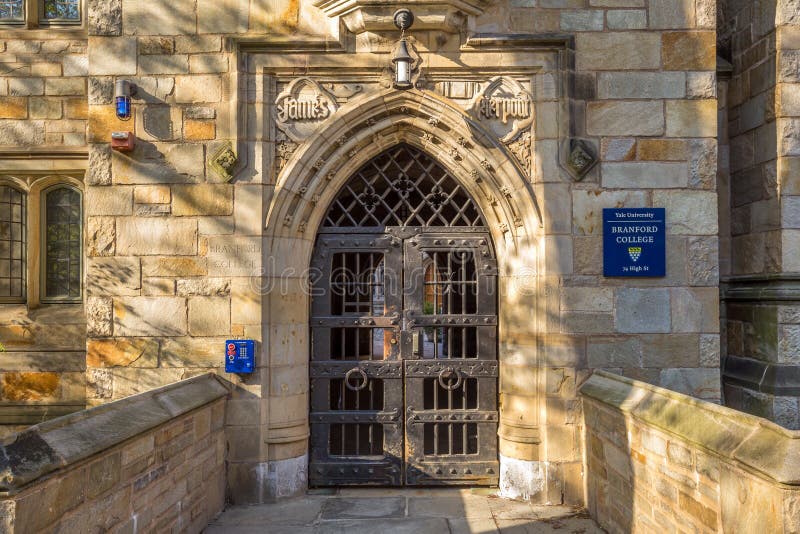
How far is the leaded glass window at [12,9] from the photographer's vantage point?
5.62 m

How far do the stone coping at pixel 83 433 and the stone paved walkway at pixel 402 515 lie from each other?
3.42ft

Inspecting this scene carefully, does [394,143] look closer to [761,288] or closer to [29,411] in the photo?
[761,288]

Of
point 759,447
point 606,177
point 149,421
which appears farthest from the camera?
point 606,177

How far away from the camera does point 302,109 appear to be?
202 inches

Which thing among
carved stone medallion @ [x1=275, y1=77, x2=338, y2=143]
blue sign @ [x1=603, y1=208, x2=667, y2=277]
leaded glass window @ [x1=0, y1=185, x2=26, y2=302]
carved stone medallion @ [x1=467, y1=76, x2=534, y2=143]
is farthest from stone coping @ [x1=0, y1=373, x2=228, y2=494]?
blue sign @ [x1=603, y1=208, x2=667, y2=277]

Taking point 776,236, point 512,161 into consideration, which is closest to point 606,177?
point 512,161

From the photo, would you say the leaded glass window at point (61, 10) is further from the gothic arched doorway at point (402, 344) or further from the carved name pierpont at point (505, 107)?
the carved name pierpont at point (505, 107)

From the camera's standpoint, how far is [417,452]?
17.4ft

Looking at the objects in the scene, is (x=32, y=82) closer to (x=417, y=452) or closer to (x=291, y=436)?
(x=291, y=436)

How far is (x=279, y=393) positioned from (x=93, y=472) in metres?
2.13

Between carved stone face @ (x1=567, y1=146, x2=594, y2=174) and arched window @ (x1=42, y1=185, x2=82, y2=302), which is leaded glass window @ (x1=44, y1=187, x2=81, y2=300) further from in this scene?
carved stone face @ (x1=567, y1=146, x2=594, y2=174)

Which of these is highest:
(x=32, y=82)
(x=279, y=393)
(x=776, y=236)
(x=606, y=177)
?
(x=32, y=82)

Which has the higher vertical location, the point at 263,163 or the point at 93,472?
the point at 263,163

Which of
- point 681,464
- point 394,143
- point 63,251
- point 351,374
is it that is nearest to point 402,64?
point 394,143
